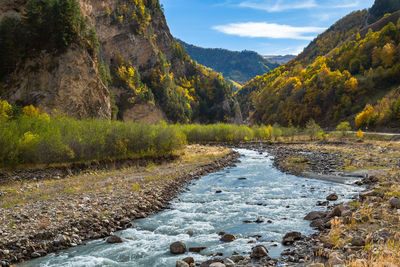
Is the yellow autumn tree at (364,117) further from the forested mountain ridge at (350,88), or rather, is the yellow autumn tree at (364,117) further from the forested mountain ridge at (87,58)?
the forested mountain ridge at (87,58)

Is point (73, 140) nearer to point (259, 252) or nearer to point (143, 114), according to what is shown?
point (259, 252)

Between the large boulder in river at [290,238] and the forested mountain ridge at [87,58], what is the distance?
142 feet

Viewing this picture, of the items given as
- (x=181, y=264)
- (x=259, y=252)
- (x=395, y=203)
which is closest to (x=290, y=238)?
(x=259, y=252)

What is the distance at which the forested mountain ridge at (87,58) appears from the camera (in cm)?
4394

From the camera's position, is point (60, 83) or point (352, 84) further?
point (352, 84)

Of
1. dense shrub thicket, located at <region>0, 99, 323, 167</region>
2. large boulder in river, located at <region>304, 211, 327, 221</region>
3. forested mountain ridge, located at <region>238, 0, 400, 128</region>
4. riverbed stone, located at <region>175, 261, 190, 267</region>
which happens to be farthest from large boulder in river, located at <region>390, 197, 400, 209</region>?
forested mountain ridge, located at <region>238, 0, 400, 128</region>

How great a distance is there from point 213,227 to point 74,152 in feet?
63.7

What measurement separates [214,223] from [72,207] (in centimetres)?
762

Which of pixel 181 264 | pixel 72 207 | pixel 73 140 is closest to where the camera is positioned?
pixel 181 264

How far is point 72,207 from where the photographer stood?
14516 mm

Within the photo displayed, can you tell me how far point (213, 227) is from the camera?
540 inches

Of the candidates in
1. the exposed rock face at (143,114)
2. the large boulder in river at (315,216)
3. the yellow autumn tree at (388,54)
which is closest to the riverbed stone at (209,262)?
the large boulder in river at (315,216)

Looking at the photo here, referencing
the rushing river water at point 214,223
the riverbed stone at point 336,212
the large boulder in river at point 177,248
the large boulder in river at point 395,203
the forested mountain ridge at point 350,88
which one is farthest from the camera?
the forested mountain ridge at point 350,88

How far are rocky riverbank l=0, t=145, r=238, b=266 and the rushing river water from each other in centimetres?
70
